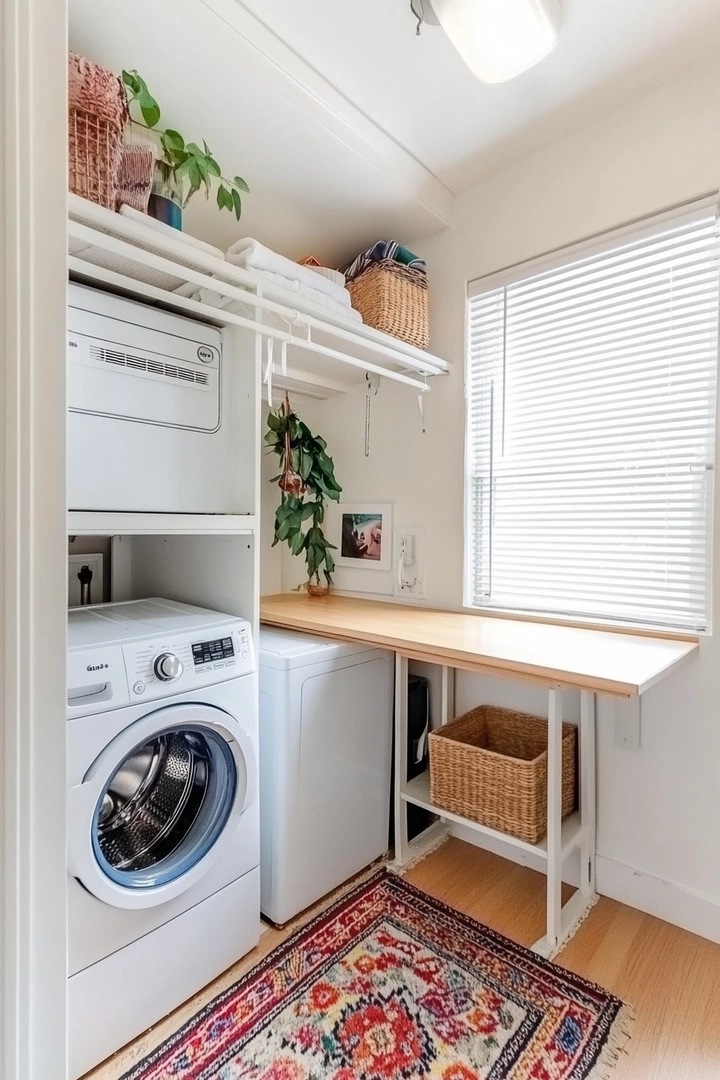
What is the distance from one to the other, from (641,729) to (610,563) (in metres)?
0.52

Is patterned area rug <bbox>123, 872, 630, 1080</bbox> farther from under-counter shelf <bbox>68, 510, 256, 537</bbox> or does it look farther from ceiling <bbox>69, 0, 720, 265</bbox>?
ceiling <bbox>69, 0, 720, 265</bbox>

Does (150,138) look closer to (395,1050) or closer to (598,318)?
(598,318)

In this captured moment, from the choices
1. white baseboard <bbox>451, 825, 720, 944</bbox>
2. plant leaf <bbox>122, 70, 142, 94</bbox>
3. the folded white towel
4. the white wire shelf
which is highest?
plant leaf <bbox>122, 70, 142, 94</bbox>

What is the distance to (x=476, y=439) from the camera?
81.3 inches

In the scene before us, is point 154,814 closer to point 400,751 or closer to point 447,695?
point 400,751

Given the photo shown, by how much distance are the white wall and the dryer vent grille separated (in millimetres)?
996

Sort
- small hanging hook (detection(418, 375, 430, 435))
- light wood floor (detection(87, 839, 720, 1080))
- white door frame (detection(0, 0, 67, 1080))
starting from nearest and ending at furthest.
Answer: white door frame (detection(0, 0, 67, 1080)) → light wood floor (detection(87, 839, 720, 1080)) → small hanging hook (detection(418, 375, 430, 435))

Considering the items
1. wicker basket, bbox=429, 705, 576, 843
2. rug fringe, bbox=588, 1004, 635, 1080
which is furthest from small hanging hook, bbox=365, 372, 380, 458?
rug fringe, bbox=588, 1004, 635, 1080

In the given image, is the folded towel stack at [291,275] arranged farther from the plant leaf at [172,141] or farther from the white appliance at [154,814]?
the white appliance at [154,814]

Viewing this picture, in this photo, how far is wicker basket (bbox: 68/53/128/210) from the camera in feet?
3.54

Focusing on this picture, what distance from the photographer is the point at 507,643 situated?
1.53m

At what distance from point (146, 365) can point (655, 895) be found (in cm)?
213

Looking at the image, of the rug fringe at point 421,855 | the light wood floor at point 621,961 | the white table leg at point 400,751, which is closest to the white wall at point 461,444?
the light wood floor at point 621,961

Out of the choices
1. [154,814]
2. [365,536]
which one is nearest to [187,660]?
[154,814]
